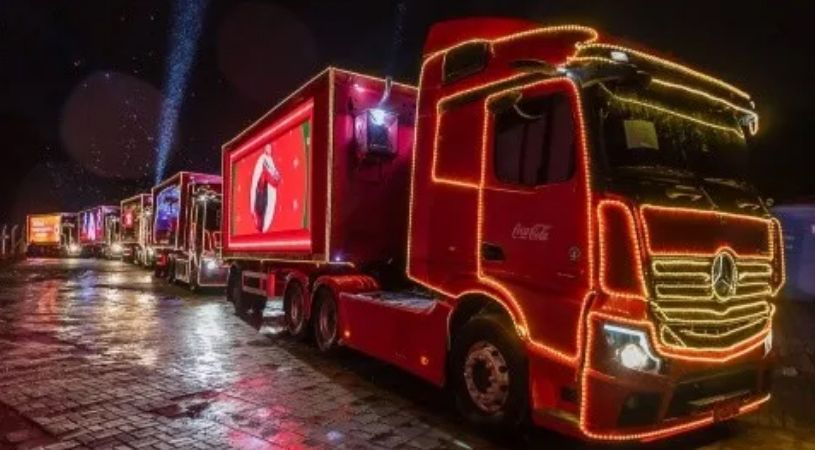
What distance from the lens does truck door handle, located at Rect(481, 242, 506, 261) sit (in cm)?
547

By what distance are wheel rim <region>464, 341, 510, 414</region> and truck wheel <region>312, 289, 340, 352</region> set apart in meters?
3.31

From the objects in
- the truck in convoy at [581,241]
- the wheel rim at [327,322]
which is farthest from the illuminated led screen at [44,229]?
the truck in convoy at [581,241]

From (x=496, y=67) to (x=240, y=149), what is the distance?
8.74 metres

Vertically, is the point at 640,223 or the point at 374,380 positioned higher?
the point at 640,223

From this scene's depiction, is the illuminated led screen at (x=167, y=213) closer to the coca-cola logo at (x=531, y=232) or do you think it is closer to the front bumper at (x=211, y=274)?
the front bumper at (x=211, y=274)

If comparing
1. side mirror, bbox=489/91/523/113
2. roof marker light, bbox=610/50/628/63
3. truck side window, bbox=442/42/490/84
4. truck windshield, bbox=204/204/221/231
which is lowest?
truck windshield, bbox=204/204/221/231

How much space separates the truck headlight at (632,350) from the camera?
172 inches

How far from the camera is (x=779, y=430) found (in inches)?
232

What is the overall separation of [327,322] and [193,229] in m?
11.3

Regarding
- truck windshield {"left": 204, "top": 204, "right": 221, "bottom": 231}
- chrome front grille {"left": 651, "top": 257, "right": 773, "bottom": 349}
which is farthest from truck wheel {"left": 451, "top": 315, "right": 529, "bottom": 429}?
truck windshield {"left": 204, "top": 204, "right": 221, "bottom": 231}

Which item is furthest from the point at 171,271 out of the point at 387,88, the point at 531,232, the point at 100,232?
the point at 100,232

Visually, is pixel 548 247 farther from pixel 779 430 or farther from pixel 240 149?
pixel 240 149

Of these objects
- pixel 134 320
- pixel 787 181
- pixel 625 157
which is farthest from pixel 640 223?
pixel 787 181

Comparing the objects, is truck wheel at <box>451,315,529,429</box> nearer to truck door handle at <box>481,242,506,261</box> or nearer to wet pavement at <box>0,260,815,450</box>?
wet pavement at <box>0,260,815,450</box>
